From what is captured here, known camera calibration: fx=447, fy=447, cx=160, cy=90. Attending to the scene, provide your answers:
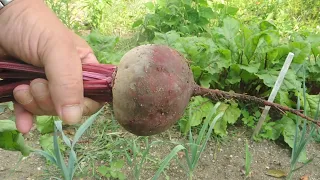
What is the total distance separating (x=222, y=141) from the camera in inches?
94.0

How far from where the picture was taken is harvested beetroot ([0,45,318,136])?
1.45 meters

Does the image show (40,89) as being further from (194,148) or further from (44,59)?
(194,148)

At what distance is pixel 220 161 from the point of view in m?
Answer: 2.28

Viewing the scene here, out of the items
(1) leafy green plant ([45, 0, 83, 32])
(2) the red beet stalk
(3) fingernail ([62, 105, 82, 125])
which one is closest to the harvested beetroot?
(2) the red beet stalk

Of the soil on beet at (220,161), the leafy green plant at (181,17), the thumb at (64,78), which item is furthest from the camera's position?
the leafy green plant at (181,17)

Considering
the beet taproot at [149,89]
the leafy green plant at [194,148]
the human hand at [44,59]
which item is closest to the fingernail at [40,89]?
the human hand at [44,59]

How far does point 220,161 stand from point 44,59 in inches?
46.5

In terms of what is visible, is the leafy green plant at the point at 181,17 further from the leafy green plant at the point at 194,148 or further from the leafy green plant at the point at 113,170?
the leafy green plant at the point at 194,148

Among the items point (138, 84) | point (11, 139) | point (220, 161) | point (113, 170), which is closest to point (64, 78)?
point (138, 84)

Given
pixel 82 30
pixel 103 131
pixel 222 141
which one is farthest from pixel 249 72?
pixel 82 30

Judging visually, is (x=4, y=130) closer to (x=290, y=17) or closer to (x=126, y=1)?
(x=126, y=1)

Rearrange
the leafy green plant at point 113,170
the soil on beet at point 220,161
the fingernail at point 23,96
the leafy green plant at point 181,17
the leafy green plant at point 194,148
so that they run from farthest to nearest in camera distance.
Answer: the leafy green plant at point 181,17 → the soil on beet at point 220,161 → the leafy green plant at point 113,170 → the leafy green plant at point 194,148 → the fingernail at point 23,96

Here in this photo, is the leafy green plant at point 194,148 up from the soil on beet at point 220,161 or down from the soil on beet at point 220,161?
up

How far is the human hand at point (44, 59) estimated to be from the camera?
138cm
